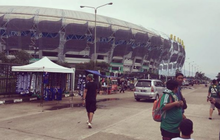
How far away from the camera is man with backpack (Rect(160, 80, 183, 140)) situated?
351 cm

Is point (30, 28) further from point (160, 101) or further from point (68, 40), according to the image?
point (160, 101)

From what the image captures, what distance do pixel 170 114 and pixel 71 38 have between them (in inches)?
2388

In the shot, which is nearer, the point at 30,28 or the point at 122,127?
the point at 122,127

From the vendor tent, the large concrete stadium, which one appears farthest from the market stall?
the large concrete stadium

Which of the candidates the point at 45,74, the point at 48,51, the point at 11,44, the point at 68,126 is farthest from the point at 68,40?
the point at 68,126

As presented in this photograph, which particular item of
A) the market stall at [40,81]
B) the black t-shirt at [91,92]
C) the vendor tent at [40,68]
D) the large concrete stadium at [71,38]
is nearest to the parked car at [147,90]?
the market stall at [40,81]

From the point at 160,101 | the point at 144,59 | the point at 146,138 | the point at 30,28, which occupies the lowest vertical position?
the point at 146,138

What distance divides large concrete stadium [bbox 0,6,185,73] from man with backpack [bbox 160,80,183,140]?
190 feet

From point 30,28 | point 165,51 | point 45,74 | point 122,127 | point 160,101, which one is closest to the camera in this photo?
point 160,101

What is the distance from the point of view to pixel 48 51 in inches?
2489

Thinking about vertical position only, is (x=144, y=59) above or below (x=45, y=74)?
above

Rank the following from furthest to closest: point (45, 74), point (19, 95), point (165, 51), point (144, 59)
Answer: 1. point (165, 51)
2. point (144, 59)
3. point (19, 95)
4. point (45, 74)

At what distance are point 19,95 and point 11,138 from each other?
968 cm

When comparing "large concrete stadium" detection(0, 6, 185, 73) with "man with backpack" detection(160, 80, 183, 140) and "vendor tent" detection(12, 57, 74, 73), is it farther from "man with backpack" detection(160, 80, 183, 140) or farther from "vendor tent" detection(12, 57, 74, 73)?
"man with backpack" detection(160, 80, 183, 140)
